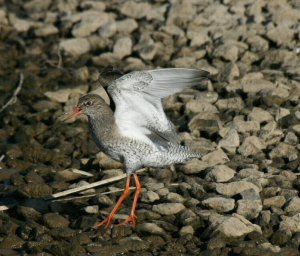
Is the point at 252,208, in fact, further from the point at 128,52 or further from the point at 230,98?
the point at 128,52

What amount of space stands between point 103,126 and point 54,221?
3.55 ft

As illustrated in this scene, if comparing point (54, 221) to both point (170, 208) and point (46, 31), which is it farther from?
point (46, 31)

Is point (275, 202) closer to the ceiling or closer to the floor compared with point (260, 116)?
closer to the floor

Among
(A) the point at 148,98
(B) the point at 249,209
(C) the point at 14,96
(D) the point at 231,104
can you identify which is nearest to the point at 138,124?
(A) the point at 148,98

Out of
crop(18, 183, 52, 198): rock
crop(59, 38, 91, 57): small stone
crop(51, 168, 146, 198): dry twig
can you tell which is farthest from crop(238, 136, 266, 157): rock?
crop(59, 38, 91, 57): small stone

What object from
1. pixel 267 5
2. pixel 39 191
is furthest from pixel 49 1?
pixel 39 191

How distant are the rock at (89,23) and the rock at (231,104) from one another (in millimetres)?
3158

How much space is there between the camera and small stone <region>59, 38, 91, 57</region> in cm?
1229

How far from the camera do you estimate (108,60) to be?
1192 cm

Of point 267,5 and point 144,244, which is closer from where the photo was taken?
point 144,244

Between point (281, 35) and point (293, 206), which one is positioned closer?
point (293, 206)

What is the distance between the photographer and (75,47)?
12281 mm

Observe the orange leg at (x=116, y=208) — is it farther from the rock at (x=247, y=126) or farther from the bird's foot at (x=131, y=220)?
the rock at (x=247, y=126)

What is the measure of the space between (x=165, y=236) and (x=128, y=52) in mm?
4625
